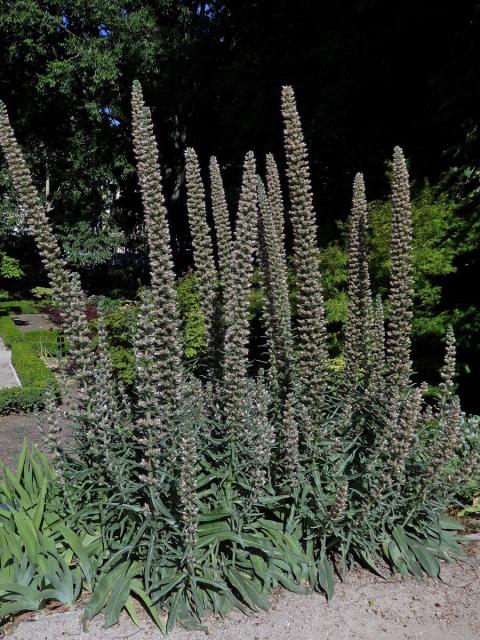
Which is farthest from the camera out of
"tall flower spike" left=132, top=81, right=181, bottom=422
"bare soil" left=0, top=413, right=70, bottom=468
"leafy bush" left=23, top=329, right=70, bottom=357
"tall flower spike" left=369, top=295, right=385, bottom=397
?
"leafy bush" left=23, top=329, right=70, bottom=357

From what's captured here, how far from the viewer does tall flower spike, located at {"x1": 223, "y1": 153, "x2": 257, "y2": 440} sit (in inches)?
150

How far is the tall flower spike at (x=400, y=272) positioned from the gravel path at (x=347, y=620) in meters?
1.68

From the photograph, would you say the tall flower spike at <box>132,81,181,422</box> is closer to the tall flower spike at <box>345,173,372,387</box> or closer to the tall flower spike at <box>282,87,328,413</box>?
the tall flower spike at <box>282,87,328,413</box>

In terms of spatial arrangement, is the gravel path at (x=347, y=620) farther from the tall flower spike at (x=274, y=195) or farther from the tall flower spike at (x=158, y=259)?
the tall flower spike at (x=274, y=195)

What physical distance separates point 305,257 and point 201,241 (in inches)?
39.0

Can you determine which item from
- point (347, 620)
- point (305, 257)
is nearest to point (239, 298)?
point (305, 257)

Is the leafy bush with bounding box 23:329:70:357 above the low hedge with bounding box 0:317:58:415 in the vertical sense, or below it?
above

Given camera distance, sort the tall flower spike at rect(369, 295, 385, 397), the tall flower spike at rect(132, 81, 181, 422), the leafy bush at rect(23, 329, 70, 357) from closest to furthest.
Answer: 1. the tall flower spike at rect(132, 81, 181, 422)
2. the tall flower spike at rect(369, 295, 385, 397)
3. the leafy bush at rect(23, 329, 70, 357)

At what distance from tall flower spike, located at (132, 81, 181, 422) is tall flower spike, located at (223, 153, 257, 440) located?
0.44 metres

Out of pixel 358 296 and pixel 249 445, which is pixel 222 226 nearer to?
pixel 358 296

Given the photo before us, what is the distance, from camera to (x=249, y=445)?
14.4ft

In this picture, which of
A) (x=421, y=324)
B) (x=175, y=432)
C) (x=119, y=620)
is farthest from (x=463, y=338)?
(x=119, y=620)

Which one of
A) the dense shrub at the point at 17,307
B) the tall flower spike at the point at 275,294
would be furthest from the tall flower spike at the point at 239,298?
the dense shrub at the point at 17,307

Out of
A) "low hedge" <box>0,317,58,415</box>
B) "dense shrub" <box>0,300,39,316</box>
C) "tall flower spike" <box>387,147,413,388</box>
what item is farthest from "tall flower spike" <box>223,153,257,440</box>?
"dense shrub" <box>0,300,39,316</box>
